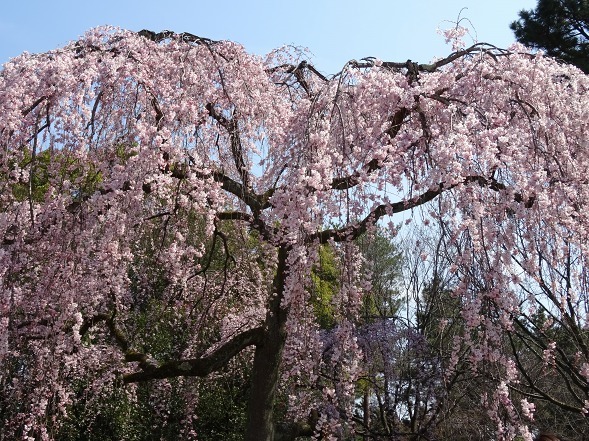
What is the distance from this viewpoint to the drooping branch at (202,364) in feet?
18.2

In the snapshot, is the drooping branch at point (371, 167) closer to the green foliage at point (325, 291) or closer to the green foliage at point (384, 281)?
the green foliage at point (384, 281)

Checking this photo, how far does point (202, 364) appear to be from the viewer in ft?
18.2

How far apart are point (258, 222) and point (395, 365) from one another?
3.51 m

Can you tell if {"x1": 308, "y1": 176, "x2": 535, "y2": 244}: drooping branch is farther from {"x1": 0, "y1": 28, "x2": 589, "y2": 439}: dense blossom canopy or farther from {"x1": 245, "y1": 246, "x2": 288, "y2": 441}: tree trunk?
{"x1": 245, "y1": 246, "x2": 288, "y2": 441}: tree trunk

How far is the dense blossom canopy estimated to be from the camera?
355cm

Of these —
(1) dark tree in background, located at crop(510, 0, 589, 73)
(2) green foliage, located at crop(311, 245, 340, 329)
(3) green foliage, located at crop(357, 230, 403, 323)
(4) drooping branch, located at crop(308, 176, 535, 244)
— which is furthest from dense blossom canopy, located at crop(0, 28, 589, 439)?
(2) green foliage, located at crop(311, 245, 340, 329)

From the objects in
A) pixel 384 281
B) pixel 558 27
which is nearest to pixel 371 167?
pixel 558 27

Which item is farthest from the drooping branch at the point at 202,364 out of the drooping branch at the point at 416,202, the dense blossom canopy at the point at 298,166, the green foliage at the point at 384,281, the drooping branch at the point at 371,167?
the green foliage at the point at 384,281

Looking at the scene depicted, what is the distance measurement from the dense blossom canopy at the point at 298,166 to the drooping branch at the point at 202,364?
0.04 meters

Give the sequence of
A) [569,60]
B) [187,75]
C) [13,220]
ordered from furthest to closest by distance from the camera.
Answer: [569,60], [187,75], [13,220]

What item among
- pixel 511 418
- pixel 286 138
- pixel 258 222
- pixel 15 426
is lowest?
pixel 511 418

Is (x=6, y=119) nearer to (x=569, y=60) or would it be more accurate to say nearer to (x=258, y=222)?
(x=258, y=222)

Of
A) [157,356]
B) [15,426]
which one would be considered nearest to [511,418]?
[15,426]

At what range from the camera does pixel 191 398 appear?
7449 millimetres
